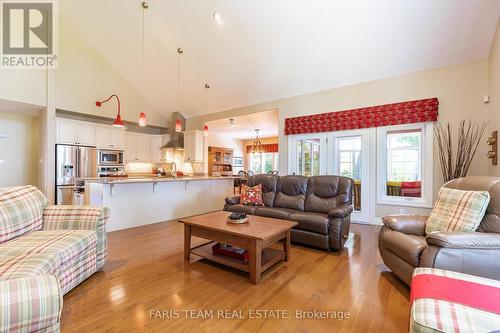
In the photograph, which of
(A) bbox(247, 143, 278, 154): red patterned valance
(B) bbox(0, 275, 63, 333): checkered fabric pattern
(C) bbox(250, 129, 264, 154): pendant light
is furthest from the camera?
(A) bbox(247, 143, 278, 154): red patterned valance

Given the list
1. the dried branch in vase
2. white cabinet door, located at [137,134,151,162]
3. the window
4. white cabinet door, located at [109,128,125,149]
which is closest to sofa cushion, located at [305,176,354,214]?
the dried branch in vase

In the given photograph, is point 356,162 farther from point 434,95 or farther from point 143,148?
point 143,148

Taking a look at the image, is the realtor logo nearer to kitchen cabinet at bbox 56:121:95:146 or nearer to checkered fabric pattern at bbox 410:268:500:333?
kitchen cabinet at bbox 56:121:95:146

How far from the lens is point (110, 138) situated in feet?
20.3

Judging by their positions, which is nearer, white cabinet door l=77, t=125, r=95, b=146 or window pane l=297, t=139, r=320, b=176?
window pane l=297, t=139, r=320, b=176

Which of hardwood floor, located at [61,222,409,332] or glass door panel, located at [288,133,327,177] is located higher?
glass door panel, located at [288,133,327,177]

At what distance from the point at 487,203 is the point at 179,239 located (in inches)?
142

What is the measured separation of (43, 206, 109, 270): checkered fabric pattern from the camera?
2.34m

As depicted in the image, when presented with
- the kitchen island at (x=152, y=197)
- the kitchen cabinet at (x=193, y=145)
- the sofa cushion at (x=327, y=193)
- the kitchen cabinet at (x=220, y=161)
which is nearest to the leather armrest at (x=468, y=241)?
the sofa cushion at (x=327, y=193)

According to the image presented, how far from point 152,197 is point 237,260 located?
9.00 feet

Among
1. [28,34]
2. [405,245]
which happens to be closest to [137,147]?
[28,34]

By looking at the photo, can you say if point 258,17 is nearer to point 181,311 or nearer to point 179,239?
point 179,239

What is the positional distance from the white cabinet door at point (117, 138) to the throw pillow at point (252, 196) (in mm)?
4224

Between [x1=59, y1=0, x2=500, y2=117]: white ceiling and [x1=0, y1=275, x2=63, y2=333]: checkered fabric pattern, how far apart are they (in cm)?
417
